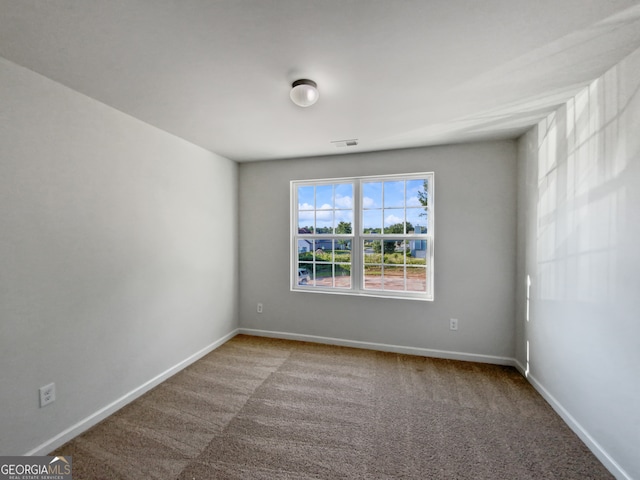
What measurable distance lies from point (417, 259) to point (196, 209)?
2.64m

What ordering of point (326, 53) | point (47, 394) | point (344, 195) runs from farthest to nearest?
1. point (344, 195)
2. point (47, 394)
3. point (326, 53)

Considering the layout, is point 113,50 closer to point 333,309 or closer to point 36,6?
point 36,6

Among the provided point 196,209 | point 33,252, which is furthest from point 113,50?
point 196,209

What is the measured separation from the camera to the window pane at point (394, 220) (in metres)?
3.41

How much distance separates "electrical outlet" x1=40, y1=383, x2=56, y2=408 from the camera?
177cm

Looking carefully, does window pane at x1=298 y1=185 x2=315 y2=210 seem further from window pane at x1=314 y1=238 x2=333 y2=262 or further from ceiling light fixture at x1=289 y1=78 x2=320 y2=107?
ceiling light fixture at x1=289 y1=78 x2=320 y2=107

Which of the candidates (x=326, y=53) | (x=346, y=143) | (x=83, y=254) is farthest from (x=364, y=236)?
(x=83, y=254)

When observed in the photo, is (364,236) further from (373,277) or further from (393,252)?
(373,277)

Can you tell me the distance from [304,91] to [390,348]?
2912 mm

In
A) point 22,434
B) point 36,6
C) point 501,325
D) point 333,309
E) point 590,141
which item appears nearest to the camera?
point 36,6

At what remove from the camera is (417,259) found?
3.33 m

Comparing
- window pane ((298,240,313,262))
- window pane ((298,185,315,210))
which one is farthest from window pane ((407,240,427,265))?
window pane ((298,185,315,210))

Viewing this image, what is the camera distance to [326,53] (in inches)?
60.9

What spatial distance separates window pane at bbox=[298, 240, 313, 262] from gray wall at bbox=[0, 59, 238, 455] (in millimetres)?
1339
